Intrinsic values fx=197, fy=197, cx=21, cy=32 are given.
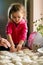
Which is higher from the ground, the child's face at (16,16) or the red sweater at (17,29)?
the child's face at (16,16)

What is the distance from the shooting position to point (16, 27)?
1.64 meters

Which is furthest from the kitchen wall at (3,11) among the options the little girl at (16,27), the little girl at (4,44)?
the little girl at (4,44)

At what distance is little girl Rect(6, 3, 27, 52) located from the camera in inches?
61.6

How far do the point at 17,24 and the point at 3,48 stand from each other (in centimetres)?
29

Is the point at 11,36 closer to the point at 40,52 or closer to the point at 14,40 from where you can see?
the point at 14,40

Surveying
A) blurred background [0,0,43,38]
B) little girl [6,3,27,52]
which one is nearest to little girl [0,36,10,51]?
little girl [6,3,27,52]

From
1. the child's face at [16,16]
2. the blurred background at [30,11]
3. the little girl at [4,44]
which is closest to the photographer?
the little girl at [4,44]

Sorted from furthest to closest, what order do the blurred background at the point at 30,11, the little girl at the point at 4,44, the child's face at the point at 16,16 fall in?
the blurred background at the point at 30,11
the child's face at the point at 16,16
the little girl at the point at 4,44

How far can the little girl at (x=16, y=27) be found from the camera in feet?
5.13

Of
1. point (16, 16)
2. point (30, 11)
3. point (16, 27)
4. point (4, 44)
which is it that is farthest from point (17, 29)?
point (30, 11)

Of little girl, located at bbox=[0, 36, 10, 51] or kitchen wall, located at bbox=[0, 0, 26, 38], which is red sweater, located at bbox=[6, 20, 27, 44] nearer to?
little girl, located at bbox=[0, 36, 10, 51]

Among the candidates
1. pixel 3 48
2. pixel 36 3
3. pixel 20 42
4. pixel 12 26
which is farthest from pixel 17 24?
pixel 36 3

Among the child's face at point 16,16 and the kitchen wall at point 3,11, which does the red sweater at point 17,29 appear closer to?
the child's face at point 16,16

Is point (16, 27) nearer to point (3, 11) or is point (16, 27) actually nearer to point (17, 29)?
point (17, 29)
